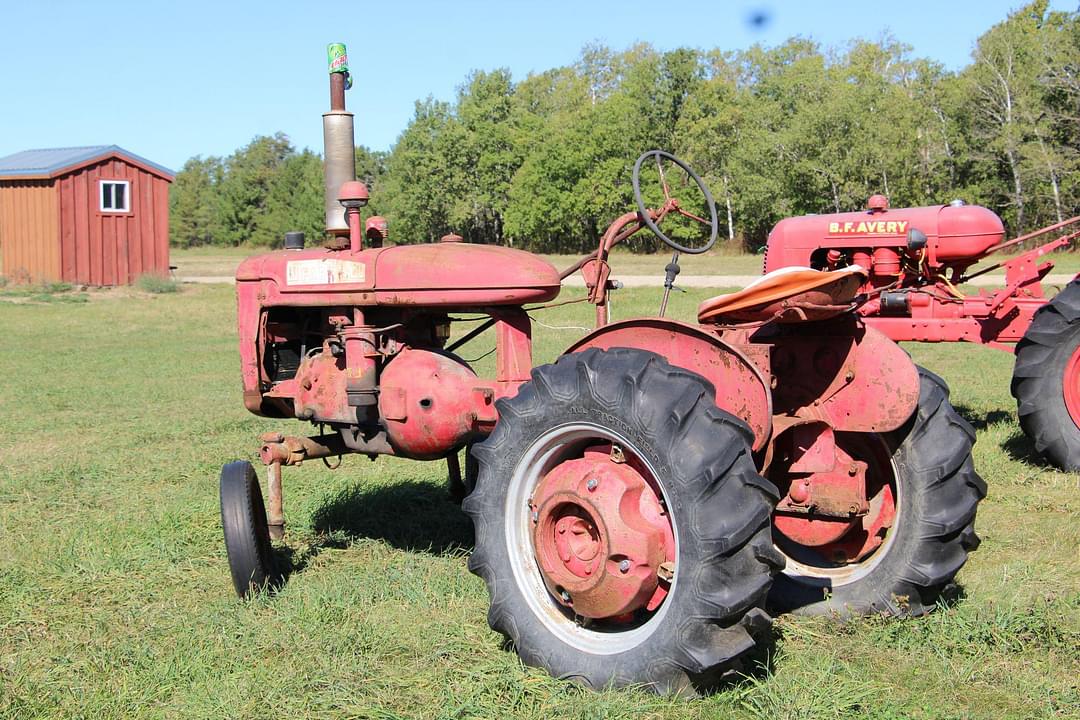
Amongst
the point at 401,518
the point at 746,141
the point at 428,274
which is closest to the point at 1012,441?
the point at 401,518

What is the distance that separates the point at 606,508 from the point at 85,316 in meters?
19.3

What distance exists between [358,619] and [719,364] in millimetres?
1868

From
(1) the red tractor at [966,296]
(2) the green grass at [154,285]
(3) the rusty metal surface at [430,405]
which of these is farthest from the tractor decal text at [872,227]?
(2) the green grass at [154,285]

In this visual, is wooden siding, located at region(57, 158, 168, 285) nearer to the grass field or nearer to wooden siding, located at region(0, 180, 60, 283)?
wooden siding, located at region(0, 180, 60, 283)

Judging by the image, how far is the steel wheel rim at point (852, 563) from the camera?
4.05m

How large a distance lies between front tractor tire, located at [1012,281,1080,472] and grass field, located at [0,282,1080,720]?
21 cm

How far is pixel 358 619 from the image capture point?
4.19 meters

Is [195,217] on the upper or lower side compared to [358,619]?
upper

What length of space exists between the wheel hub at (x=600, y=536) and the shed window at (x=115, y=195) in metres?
24.5

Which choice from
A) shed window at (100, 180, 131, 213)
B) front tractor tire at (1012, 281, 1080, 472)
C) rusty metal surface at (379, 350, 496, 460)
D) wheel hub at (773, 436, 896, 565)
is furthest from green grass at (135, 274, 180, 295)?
wheel hub at (773, 436, 896, 565)

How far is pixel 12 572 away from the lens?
192 inches

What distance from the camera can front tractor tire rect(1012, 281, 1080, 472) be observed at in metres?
6.72

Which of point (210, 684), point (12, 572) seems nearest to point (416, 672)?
point (210, 684)

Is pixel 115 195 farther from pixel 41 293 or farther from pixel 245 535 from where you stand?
pixel 245 535
